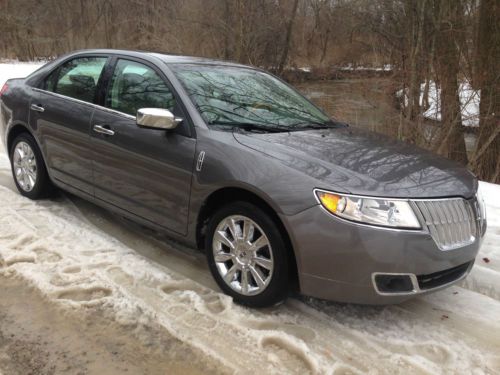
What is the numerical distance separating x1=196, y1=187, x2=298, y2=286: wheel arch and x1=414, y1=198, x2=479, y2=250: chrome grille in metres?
0.79

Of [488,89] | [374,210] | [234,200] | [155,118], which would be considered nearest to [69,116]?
[155,118]

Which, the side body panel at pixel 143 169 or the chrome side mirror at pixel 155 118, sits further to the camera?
the side body panel at pixel 143 169

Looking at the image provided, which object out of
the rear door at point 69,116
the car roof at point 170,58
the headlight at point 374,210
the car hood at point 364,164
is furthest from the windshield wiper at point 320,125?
the rear door at point 69,116

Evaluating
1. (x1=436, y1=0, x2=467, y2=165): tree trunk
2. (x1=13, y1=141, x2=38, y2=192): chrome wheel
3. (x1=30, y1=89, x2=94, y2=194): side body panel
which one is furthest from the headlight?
(x1=436, y1=0, x2=467, y2=165): tree trunk

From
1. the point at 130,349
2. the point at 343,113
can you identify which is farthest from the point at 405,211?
the point at 343,113

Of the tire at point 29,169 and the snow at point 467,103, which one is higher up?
the snow at point 467,103

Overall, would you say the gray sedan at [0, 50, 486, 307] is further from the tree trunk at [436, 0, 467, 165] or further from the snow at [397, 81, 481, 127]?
the snow at [397, 81, 481, 127]

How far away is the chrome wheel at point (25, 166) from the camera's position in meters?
5.09

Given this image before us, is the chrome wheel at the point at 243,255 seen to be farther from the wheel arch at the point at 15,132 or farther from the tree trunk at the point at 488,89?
the tree trunk at the point at 488,89

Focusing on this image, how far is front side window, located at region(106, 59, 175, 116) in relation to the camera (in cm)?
381

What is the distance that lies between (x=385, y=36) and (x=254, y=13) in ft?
33.9

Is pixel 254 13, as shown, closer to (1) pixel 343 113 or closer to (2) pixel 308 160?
(1) pixel 343 113

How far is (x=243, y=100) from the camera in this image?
393cm

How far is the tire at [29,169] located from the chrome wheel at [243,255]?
248cm
